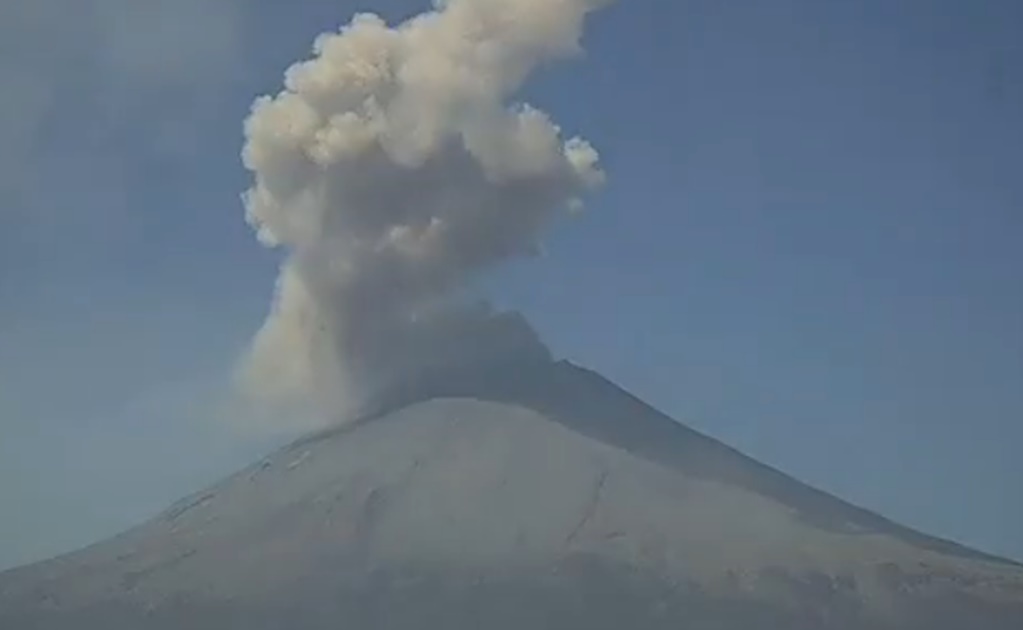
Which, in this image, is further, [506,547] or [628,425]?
[628,425]

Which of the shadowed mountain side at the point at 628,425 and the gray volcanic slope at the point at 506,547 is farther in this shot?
the shadowed mountain side at the point at 628,425

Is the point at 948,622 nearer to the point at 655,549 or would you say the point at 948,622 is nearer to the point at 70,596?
the point at 655,549

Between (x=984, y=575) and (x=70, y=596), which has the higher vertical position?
(x=984, y=575)

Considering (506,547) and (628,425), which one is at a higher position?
(628,425)

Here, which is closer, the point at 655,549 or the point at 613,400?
the point at 655,549

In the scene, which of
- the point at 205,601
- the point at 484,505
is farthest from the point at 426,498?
the point at 205,601

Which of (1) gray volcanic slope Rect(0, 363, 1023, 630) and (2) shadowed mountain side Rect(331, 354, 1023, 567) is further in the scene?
(2) shadowed mountain side Rect(331, 354, 1023, 567)

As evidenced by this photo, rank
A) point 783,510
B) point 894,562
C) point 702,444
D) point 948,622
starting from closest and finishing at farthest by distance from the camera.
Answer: point 948,622
point 894,562
point 783,510
point 702,444

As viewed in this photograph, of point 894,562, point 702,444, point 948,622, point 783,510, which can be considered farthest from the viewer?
point 702,444
